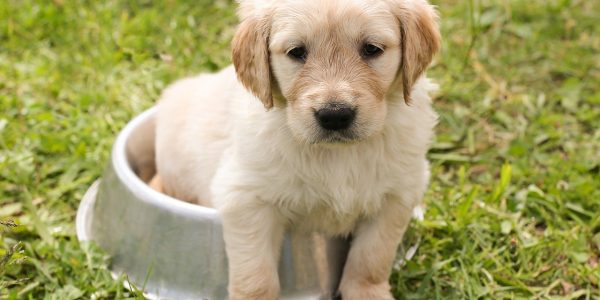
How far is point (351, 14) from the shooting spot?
8.04 ft

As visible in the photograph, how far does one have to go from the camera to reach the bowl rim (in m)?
3.05

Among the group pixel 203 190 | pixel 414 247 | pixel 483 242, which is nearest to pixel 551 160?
pixel 483 242

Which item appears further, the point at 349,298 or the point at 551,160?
the point at 551,160

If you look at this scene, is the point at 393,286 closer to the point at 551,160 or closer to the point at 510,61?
the point at 551,160

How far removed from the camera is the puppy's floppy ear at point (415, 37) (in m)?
2.58

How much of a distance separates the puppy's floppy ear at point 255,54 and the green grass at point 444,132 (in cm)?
88

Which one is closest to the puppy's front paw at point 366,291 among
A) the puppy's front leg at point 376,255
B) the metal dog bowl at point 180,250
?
the puppy's front leg at point 376,255

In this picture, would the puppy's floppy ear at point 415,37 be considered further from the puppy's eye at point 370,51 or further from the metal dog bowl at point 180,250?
the metal dog bowl at point 180,250

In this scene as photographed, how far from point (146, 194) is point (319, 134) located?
1.00 meters

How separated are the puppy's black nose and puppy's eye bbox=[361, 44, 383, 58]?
0.21 m

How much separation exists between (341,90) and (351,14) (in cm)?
24

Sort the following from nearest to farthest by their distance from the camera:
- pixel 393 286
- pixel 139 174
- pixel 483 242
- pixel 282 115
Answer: pixel 282 115 → pixel 393 286 → pixel 483 242 → pixel 139 174

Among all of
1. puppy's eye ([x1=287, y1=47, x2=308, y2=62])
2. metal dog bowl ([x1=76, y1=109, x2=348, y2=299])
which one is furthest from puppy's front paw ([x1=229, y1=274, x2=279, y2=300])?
puppy's eye ([x1=287, y1=47, x2=308, y2=62])

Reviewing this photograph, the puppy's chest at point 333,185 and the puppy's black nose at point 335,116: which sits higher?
the puppy's black nose at point 335,116
